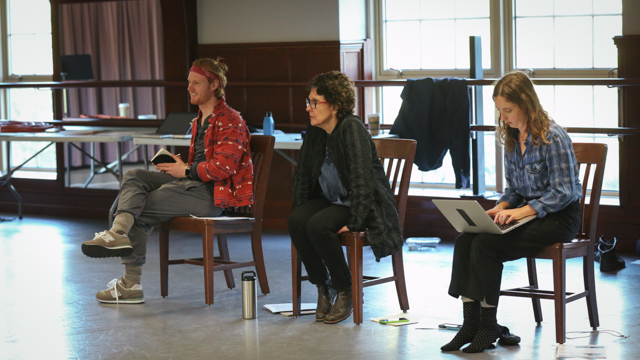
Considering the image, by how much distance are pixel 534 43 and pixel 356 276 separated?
2911 mm

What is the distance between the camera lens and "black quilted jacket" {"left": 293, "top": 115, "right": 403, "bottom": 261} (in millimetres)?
3416

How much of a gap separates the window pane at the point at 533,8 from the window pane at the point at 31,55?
4.33 metres

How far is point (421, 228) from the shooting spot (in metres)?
5.65

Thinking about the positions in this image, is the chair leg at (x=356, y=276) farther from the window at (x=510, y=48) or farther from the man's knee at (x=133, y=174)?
the window at (x=510, y=48)

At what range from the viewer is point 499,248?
3064mm

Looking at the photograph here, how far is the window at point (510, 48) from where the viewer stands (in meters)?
5.43

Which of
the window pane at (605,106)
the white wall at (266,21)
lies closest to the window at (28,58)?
the white wall at (266,21)

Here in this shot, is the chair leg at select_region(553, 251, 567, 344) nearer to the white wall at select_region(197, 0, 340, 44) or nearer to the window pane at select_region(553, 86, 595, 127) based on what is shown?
the window pane at select_region(553, 86, 595, 127)

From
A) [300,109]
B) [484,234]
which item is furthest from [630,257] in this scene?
[300,109]

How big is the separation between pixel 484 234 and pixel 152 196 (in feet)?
5.52

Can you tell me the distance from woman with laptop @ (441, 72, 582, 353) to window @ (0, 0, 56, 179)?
534cm

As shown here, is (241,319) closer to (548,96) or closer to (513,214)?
(513,214)

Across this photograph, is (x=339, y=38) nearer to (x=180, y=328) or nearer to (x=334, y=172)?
(x=334, y=172)

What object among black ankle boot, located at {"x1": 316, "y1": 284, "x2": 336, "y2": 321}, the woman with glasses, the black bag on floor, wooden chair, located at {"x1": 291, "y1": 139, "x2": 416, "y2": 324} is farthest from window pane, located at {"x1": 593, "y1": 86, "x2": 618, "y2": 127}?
black ankle boot, located at {"x1": 316, "y1": 284, "x2": 336, "y2": 321}
